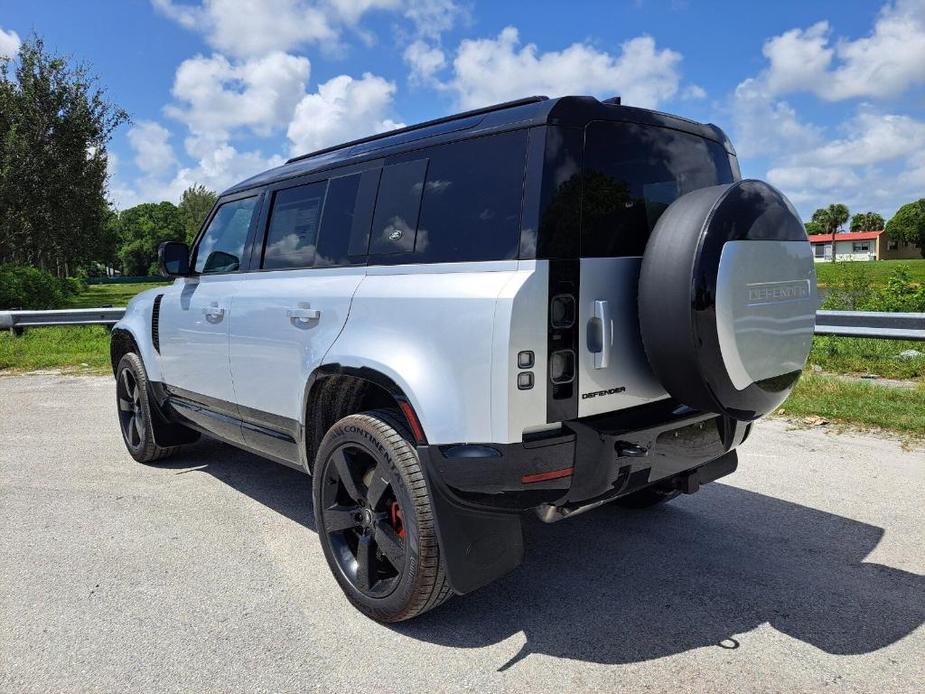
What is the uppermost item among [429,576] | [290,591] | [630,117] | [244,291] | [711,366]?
[630,117]

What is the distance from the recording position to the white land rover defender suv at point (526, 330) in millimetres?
2525

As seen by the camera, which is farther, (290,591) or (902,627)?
(290,591)

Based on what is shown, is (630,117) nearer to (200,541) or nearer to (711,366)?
(711,366)

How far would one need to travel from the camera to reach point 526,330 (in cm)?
244

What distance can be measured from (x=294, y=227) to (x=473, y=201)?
1.37 metres

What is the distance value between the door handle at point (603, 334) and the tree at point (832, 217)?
11980 centimetres

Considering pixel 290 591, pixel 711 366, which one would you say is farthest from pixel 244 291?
pixel 711 366

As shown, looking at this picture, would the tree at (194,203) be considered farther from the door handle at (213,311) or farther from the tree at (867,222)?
the tree at (867,222)

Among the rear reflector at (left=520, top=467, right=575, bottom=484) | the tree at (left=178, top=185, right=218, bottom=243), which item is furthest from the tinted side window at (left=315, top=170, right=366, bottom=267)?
the tree at (left=178, top=185, right=218, bottom=243)

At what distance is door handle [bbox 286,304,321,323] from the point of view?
10.8 ft

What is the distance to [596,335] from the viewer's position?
2.63m

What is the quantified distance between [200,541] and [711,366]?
2.85m

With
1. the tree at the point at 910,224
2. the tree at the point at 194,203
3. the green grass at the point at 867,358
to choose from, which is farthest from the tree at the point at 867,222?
the green grass at the point at 867,358

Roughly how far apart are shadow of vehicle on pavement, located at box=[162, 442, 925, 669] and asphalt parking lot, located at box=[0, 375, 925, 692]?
0.5 inches
